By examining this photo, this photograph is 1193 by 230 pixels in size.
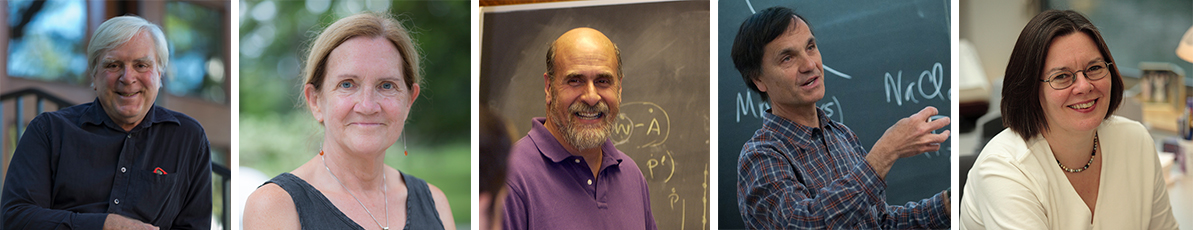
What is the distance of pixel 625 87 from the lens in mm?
3398

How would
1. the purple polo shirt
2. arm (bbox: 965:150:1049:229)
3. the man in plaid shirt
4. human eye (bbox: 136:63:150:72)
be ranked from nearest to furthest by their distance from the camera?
arm (bbox: 965:150:1049:229)
the man in plaid shirt
the purple polo shirt
human eye (bbox: 136:63:150:72)

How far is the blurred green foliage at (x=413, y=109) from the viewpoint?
3547 millimetres

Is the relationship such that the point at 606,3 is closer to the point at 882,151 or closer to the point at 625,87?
the point at 625,87

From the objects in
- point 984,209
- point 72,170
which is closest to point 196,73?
point 72,170

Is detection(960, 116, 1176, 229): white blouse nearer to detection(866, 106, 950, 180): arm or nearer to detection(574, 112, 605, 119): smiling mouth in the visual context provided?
detection(866, 106, 950, 180): arm

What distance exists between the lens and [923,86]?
3.17 m

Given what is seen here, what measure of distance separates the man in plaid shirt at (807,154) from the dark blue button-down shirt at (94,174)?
2.52 metres

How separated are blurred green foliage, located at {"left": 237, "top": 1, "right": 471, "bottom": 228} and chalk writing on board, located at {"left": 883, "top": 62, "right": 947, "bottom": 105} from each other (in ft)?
6.21

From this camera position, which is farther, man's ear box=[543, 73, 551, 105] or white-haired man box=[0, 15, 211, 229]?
man's ear box=[543, 73, 551, 105]

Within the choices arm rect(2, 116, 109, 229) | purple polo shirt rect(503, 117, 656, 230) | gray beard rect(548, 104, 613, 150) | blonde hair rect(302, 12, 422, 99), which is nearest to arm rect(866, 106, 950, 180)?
purple polo shirt rect(503, 117, 656, 230)

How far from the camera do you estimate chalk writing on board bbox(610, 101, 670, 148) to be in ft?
11.1

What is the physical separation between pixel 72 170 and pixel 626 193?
94.1 inches

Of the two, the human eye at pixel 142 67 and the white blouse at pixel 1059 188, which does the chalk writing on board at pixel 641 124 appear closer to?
the white blouse at pixel 1059 188

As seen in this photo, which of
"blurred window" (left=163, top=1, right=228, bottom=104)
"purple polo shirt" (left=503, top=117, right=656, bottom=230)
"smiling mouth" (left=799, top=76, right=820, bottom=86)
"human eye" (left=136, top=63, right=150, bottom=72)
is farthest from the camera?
"blurred window" (left=163, top=1, right=228, bottom=104)
